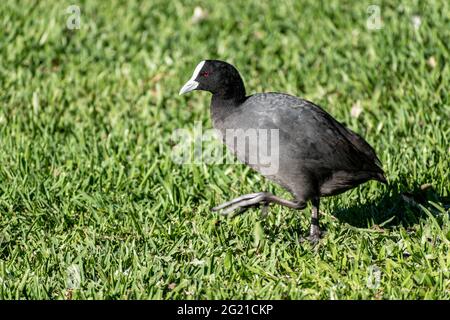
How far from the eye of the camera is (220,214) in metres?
5.43

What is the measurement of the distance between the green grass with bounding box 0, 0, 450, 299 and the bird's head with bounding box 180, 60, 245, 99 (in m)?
0.80

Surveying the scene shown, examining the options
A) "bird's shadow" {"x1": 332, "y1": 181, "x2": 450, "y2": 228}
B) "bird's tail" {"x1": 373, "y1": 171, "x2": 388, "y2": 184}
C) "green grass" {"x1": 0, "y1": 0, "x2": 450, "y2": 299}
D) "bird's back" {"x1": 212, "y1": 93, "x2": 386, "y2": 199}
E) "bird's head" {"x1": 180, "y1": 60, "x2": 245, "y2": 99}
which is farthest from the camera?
"bird's shadow" {"x1": 332, "y1": 181, "x2": 450, "y2": 228}

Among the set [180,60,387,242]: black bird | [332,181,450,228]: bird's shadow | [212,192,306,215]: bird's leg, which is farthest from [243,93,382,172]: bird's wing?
[332,181,450,228]: bird's shadow

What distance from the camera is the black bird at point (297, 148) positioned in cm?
514

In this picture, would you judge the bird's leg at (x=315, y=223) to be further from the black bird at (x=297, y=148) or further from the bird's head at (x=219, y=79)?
the bird's head at (x=219, y=79)

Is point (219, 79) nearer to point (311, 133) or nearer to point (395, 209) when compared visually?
point (311, 133)

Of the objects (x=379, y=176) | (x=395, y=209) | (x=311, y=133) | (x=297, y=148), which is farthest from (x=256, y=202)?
(x=395, y=209)

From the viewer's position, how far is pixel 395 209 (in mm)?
5754

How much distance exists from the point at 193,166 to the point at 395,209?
4.99 ft

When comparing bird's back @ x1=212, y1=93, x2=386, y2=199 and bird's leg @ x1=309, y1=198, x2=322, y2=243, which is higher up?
bird's back @ x1=212, y1=93, x2=386, y2=199

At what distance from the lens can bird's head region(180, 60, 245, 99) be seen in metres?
5.48

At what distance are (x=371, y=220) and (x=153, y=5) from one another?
4344mm

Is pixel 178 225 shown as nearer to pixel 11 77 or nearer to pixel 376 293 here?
pixel 376 293

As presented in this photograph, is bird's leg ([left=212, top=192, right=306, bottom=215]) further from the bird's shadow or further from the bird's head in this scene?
the bird's head
